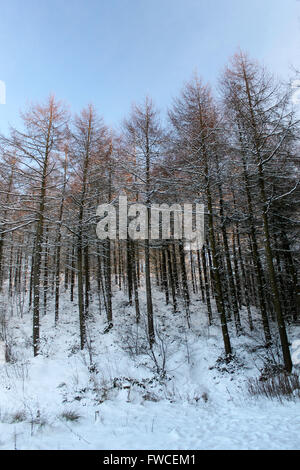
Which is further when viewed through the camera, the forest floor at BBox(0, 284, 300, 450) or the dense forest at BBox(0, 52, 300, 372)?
the dense forest at BBox(0, 52, 300, 372)

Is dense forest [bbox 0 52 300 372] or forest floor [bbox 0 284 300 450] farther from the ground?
dense forest [bbox 0 52 300 372]

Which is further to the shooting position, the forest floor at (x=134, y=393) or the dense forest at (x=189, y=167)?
the dense forest at (x=189, y=167)

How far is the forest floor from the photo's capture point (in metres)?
3.93

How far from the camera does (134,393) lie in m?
7.09

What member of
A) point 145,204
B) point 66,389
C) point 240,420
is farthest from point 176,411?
point 145,204

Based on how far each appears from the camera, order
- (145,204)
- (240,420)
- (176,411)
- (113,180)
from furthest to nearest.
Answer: (113,180) < (145,204) < (176,411) < (240,420)

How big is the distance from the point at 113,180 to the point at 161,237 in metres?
5.21

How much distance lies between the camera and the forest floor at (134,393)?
12.9ft

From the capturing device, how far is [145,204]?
11.4m

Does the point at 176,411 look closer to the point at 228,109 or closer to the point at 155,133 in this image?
the point at 228,109

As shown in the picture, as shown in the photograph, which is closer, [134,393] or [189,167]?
[134,393]

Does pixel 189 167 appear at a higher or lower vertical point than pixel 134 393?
→ higher

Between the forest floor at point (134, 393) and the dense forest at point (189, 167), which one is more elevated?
the dense forest at point (189, 167)
